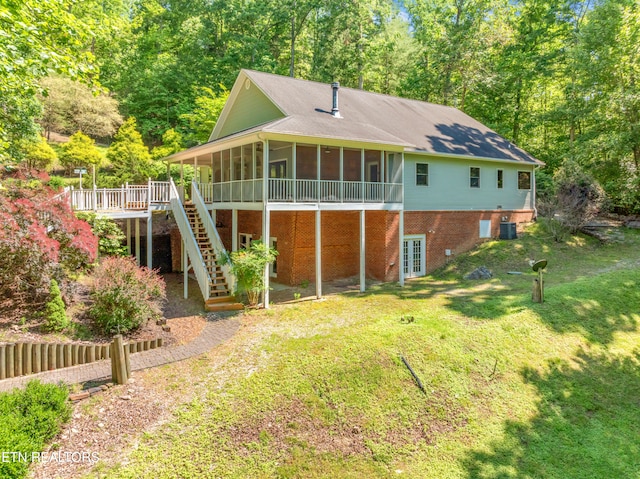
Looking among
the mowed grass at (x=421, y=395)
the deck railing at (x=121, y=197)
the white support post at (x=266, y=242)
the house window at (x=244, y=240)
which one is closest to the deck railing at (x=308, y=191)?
the white support post at (x=266, y=242)

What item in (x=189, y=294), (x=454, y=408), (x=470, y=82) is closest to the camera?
(x=454, y=408)

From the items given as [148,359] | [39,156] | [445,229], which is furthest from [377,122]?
[39,156]

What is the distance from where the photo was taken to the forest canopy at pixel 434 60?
2239cm

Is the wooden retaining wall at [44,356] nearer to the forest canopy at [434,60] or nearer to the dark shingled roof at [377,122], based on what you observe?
the dark shingled roof at [377,122]

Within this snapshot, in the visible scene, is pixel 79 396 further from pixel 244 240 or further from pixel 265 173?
pixel 244 240

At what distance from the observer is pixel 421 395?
26.0ft

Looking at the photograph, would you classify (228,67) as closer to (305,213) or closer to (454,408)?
(305,213)

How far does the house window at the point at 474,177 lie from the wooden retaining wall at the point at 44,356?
1716 centimetres

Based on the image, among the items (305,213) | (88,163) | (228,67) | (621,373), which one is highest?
(228,67)

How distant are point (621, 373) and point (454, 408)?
17.0ft

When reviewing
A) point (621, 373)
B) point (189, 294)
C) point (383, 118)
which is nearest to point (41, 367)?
point (189, 294)

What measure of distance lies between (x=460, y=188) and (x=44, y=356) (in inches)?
689

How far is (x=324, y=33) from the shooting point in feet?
108

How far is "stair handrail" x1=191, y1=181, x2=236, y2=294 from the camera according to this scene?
12701mm
